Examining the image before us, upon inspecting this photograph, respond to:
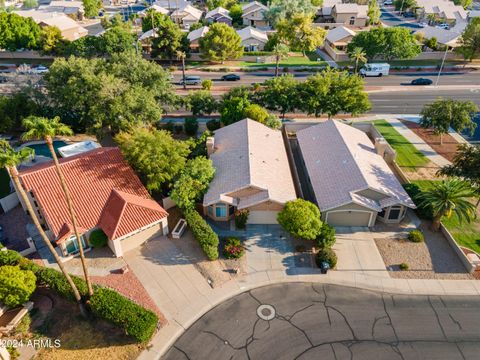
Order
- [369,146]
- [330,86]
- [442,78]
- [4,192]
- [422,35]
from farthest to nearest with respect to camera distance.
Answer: [422,35] < [442,78] < [330,86] < [369,146] < [4,192]

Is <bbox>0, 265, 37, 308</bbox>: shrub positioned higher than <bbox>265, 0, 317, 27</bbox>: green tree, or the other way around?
<bbox>265, 0, 317, 27</bbox>: green tree

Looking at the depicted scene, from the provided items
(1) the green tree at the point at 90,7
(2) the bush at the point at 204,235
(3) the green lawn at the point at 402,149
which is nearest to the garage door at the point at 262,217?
(2) the bush at the point at 204,235

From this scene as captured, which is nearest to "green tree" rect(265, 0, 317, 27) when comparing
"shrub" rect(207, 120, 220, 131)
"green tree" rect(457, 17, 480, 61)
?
"green tree" rect(457, 17, 480, 61)

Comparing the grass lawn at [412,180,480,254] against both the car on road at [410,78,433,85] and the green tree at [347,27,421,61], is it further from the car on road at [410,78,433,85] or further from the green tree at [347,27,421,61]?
the green tree at [347,27,421,61]

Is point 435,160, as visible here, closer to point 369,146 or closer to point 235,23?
point 369,146

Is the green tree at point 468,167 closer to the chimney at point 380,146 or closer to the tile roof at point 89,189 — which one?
the chimney at point 380,146

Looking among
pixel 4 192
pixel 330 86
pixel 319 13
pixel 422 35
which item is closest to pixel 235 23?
pixel 319 13

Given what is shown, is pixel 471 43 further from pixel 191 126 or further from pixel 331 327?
pixel 331 327
